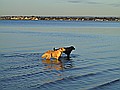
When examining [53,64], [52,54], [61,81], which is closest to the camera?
[61,81]

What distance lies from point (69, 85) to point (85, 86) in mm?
694

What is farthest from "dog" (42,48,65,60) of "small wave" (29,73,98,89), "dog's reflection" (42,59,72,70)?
"small wave" (29,73,98,89)

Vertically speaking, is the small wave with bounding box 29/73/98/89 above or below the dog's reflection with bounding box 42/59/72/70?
above

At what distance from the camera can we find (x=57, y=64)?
18672 mm

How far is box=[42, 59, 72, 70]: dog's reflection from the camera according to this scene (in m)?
17.5

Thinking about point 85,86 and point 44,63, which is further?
point 44,63

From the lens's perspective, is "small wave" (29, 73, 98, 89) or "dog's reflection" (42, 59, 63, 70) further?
"dog's reflection" (42, 59, 63, 70)

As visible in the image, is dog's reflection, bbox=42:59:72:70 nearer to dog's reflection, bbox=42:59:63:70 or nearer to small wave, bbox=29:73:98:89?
dog's reflection, bbox=42:59:63:70

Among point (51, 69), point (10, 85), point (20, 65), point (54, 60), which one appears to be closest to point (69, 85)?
point (10, 85)

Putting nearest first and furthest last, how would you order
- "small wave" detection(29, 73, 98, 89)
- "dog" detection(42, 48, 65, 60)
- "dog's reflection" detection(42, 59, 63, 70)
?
"small wave" detection(29, 73, 98, 89), "dog's reflection" detection(42, 59, 63, 70), "dog" detection(42, 48, 65, 60)

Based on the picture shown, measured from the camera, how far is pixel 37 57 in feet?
68.5

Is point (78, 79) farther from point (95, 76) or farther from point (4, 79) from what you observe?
point (4, 79)

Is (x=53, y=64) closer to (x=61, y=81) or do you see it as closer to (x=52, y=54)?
(x=52, y=54)

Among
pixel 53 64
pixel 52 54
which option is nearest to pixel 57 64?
pixel 53 64
